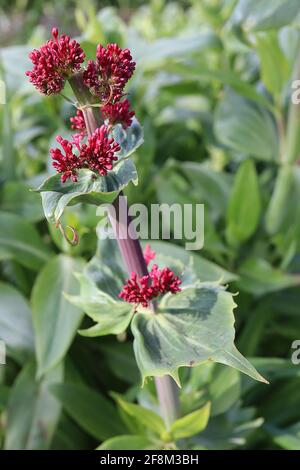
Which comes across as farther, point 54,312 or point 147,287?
point 54,312

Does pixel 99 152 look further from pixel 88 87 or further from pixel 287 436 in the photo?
pixel 287 436

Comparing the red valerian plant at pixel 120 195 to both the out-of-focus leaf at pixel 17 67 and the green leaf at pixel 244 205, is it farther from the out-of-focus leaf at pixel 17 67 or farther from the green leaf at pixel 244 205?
the out-of-focus leaf at pixel 17 67

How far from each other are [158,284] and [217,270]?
0.82 ft

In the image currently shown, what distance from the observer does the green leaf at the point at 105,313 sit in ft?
1.43

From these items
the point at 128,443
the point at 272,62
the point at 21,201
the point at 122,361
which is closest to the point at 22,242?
the point at 21,201

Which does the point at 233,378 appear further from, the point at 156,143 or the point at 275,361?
the point at 156,143

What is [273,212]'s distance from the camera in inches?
30.8

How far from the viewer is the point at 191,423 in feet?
1.64

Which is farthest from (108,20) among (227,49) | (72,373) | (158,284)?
(158,284)

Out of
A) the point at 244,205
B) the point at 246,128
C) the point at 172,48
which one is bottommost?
the point at 244,205

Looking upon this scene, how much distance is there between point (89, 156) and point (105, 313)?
15 cm

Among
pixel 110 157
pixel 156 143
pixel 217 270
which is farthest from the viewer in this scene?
pixel 156 143
